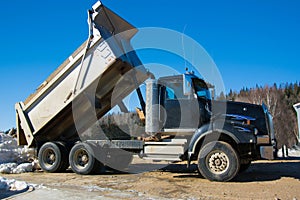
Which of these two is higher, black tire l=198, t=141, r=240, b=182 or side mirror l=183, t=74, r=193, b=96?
side mirror l=183, t=74, r=193, b=96

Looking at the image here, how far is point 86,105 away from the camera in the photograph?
846cm

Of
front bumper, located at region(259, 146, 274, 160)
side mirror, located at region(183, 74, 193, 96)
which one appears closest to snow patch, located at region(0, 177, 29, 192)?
side mirror, located at region(183, 74, 193, 96)

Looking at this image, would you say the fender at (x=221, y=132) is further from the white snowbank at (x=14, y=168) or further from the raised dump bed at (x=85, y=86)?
the white snowbank at (x=14, y=168)

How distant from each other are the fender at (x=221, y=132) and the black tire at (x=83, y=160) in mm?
2852

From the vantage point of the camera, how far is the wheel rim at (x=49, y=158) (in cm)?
909

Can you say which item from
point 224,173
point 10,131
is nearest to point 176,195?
point 224,173

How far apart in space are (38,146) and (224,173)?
5755mm

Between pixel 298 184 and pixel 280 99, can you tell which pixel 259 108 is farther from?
pixel 280 99

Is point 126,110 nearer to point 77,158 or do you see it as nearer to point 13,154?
point 77,158

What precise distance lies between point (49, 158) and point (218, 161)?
17.4 feet

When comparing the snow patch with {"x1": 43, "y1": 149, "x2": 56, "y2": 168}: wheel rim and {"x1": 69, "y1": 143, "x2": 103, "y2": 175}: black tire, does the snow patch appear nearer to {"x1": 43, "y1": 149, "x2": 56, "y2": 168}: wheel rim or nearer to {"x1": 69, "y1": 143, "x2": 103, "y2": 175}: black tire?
{"x1": 69, "y1": 143, "x2": 103, "y2": 175}: black tire

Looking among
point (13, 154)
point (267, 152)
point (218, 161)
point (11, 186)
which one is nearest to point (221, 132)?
point (218, 161)

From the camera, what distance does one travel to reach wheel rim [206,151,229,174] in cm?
682

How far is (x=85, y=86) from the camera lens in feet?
25.8
